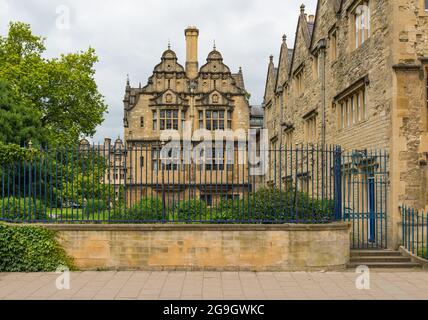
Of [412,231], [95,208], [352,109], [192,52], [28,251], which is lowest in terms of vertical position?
[28,251]

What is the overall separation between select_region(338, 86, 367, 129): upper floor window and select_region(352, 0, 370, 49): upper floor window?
71.6 inches

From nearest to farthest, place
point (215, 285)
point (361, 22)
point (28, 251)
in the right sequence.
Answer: point (215, 285), point (28, 251), point (361, 22)

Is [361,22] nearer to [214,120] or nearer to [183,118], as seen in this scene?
[214,120]

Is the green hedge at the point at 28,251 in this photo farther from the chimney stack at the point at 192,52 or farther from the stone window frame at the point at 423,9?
the chimney stack at the point at 192,52

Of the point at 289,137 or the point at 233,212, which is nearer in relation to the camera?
the point at 233,212

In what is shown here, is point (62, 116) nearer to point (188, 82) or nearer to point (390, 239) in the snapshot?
point (188, 82)

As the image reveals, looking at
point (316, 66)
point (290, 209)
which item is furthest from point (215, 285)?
point (316, 66)

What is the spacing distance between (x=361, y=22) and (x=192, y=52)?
2007cm

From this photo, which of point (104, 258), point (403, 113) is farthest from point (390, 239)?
point (104, 258)

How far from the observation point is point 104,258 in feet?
36.8

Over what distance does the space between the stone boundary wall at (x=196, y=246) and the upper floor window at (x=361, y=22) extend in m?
7.80

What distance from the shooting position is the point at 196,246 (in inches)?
440

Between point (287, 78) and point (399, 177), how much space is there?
587 inches

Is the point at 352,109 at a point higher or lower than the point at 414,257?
higher
